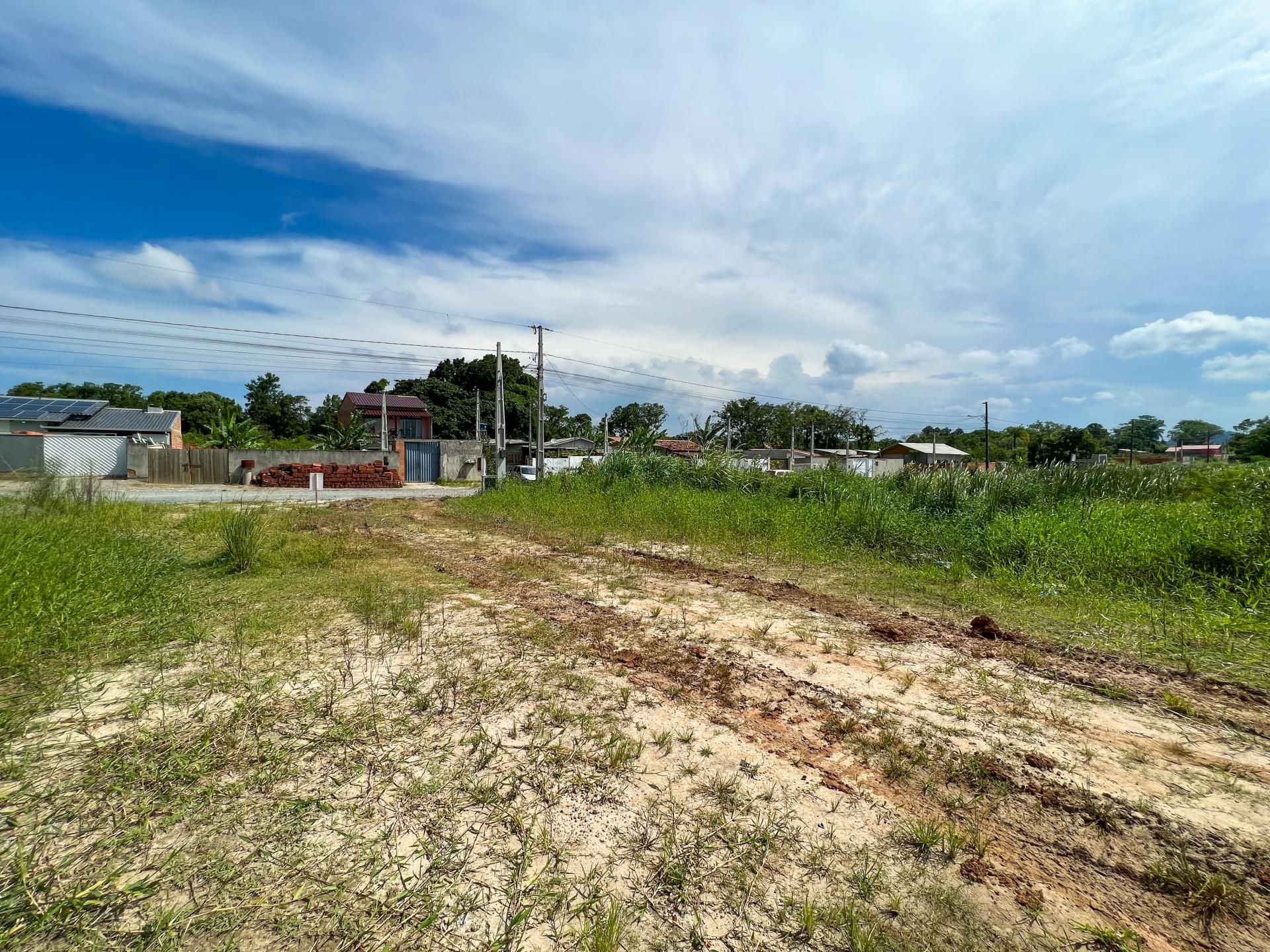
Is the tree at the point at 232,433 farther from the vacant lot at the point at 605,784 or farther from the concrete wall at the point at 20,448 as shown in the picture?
the vacant lot at the point at 605,784

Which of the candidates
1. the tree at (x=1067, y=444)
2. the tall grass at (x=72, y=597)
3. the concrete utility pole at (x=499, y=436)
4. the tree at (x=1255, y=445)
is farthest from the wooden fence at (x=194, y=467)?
the tree at (x=1067, y=444)

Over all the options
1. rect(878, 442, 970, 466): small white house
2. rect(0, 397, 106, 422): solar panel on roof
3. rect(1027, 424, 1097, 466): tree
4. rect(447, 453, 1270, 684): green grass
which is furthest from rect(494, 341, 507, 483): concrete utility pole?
rect(1027, 424, 1097, 466): tree

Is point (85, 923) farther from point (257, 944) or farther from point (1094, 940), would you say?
point (1094, 940)

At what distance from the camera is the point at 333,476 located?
74.7 feet

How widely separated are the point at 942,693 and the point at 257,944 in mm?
3734

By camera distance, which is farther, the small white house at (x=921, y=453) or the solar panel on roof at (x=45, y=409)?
the small white house at (x=921, y=453)

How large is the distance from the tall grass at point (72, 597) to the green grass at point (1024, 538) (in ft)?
19.2

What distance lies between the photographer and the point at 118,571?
573 cm

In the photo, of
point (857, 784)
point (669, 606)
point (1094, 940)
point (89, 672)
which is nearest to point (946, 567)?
point (669, 606)

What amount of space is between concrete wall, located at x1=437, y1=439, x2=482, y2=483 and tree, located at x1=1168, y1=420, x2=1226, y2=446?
81181 millimetres

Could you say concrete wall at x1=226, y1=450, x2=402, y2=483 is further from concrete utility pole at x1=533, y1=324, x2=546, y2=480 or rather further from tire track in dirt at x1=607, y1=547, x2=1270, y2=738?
tire track in dirt at x1=607, y1=547, x2=1270, y2=738

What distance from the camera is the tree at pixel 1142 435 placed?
6501 centimetres

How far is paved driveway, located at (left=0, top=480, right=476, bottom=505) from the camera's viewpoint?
53.3 feet

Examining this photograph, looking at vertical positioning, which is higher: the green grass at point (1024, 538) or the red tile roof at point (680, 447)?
the red tile roof at point (680, 447)
